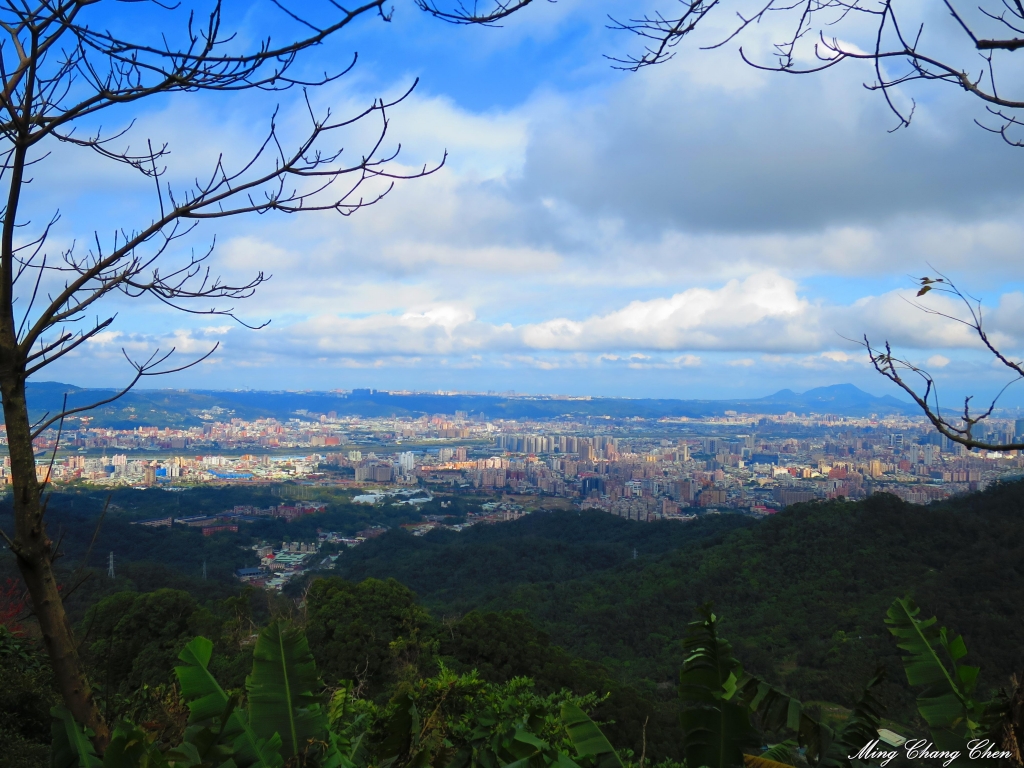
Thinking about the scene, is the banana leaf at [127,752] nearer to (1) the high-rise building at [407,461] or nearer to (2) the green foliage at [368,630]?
(2) the green foliage at [368,630]

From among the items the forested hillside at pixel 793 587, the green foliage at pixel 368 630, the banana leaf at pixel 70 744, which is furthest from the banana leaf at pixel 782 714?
the forested hillside at pixel 793 587

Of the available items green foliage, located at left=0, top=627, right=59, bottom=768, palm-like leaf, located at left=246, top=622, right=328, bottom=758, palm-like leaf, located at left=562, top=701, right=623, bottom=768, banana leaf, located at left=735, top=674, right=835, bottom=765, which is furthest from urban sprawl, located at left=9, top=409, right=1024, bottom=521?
green foliage, located at left=0, top=627, right=59, bottom=768

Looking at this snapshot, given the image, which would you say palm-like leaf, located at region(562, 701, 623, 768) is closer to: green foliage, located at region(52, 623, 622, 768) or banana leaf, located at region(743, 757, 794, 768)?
green foliage, located at region(52, 623, 622, 768)

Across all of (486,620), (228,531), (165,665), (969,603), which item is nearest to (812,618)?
(969,603)

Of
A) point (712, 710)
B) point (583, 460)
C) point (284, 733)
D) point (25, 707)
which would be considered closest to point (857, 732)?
point (712, 710)

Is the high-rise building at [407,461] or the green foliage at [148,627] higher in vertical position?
the green foliage at [148,627]

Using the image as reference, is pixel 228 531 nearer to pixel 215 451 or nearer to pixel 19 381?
pixel 215 451
